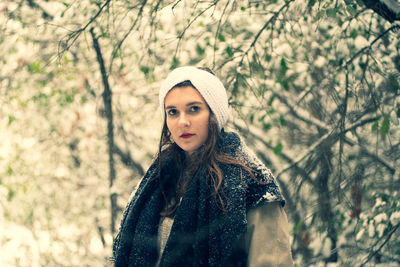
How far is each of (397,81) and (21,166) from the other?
3.87 metres

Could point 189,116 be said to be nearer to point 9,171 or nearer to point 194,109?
point 194,109

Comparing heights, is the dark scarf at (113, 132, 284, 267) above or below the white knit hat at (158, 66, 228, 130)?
below

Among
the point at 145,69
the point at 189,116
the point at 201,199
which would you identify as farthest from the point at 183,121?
the point at 145,69

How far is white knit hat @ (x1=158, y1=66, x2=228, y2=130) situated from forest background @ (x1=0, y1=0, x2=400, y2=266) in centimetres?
90

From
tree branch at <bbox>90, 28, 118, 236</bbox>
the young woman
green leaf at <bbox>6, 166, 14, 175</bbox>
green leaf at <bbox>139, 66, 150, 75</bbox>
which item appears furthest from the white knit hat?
green leaf at <bbox>6, 166, 14, 175</bbox>

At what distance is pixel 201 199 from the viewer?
5.12 feet

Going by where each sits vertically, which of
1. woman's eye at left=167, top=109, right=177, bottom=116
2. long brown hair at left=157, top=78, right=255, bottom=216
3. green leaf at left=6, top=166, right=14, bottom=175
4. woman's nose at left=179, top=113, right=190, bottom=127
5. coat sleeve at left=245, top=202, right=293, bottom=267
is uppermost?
green leaf at left=6, top=166, right=14, bottom=175

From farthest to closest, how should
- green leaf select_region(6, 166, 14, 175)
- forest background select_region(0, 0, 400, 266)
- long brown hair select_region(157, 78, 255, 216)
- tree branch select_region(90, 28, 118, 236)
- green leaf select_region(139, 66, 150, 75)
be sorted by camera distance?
green leaf select_region(6, 166, 14, 175)
tree branch select_region(90, 28, 118, 236)
green leaf select_region(139, 66, 150, 75)
forest background select_region(0, 0, 400, 266)
long brown hair select_region(157, 78, 255, 216)

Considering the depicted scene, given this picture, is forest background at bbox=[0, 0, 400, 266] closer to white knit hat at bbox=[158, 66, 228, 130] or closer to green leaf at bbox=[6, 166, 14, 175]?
green leaf at bbox=[6, 166, 14, 175]

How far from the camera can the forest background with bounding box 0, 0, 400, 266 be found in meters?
2.79

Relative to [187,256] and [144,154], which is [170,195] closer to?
[187,256]

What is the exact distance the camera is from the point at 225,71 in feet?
10.2

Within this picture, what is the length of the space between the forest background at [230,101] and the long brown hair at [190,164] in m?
0.85

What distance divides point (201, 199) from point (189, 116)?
0.32 m
